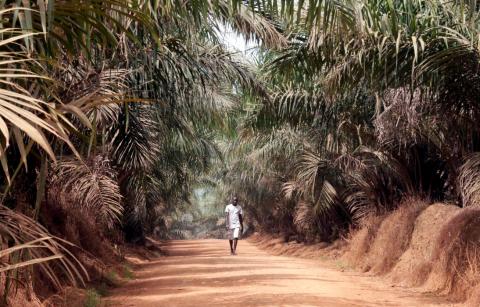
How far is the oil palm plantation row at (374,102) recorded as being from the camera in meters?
7.32

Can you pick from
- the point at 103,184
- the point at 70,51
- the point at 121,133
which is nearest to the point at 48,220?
the point at 103,184

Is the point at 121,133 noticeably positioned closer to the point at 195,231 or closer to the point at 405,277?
the point at 405,277

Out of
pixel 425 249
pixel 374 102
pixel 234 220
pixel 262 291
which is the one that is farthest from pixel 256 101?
pixel 234 220

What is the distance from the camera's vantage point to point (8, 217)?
132 inches

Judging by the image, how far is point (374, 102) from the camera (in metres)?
11.6

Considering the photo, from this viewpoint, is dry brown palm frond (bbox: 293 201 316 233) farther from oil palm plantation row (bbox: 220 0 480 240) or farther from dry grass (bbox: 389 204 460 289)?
dry grass (bbox: 389 204 460 289)

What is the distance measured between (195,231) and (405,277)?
87.5 metres

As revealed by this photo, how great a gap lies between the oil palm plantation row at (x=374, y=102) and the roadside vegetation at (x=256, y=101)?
33 mm

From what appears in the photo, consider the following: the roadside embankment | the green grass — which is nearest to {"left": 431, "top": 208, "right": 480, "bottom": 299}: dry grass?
the roadside embankment

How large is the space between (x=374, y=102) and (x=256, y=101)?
7.20 feet

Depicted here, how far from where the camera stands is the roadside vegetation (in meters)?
4.25

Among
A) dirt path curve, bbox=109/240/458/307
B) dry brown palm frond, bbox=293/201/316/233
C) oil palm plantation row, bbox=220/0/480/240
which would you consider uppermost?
oil palm plantation row, bbox=220/0/480/240

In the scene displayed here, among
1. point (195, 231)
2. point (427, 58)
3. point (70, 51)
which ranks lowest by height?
point (195, 231)

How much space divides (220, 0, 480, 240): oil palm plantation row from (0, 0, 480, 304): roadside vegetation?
0.03 meters
